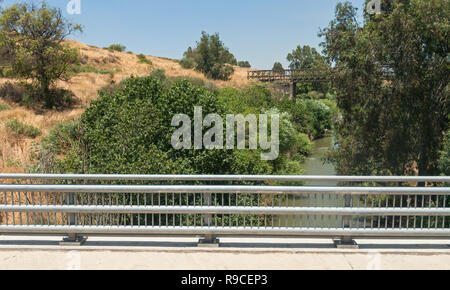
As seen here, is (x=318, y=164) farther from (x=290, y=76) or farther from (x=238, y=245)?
(x=238, y=245)

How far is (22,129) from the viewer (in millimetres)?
23219

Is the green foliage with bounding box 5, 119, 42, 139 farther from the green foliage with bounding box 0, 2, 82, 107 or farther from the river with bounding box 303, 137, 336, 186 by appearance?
the river with bounding box 303, 137, 336, 186

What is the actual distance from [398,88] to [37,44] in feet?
84.4

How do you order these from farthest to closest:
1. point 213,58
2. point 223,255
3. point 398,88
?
point 213,58 → point 398,88 → point 223,255

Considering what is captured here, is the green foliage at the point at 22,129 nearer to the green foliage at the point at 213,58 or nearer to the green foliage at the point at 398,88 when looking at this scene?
the green foliage at the point at 398,88

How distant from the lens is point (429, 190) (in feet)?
16.7

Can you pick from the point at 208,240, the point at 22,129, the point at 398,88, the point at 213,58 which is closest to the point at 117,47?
the point at 213,58

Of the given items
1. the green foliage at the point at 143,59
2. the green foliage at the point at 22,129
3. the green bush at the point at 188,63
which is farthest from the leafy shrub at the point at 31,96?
the green foliage at the point at 143,59

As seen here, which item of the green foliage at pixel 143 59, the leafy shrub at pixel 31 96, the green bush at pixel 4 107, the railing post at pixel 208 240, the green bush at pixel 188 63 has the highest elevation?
the green foliage at pixel 143 59

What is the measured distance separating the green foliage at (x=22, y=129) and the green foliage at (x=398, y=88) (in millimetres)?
16512

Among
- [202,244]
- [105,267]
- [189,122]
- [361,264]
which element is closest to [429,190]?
[361,264]

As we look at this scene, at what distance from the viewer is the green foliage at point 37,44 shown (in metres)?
31.1

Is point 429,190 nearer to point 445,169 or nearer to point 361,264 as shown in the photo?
point 361,264

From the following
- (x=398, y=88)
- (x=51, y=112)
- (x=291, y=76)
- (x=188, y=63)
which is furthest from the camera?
(x=188, y=63)
